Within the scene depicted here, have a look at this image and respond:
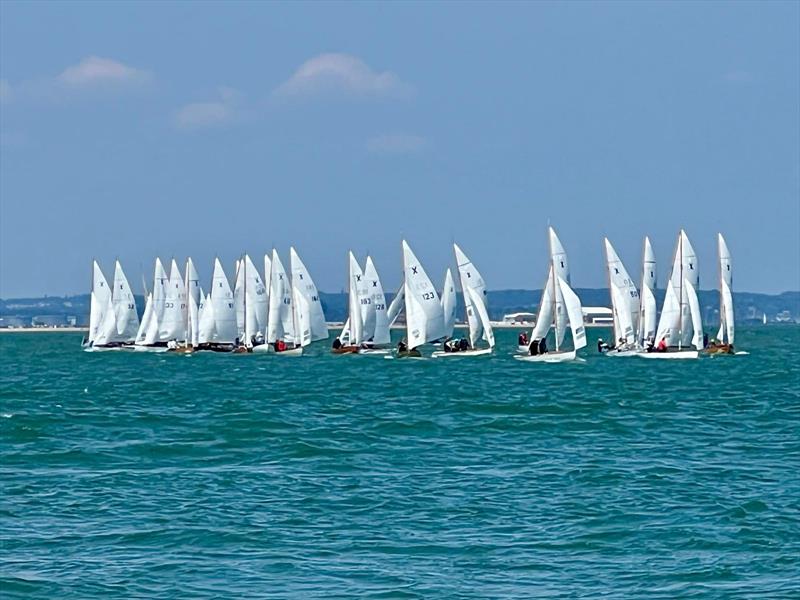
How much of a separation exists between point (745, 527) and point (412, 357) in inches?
2839

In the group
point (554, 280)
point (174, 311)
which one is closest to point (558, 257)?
point (554, 280)

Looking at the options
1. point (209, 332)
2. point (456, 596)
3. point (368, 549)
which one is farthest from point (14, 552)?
point (209, 332)

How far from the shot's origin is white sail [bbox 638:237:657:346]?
322 ft

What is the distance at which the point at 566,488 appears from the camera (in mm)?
28672

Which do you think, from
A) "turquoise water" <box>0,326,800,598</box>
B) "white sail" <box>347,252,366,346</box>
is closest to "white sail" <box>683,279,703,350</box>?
"white sail" <box>347,252,366,346</box>

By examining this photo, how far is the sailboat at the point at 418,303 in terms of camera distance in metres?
92.6

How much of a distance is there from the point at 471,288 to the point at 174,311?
1368 inches

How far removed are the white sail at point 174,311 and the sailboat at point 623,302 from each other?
1474 inches

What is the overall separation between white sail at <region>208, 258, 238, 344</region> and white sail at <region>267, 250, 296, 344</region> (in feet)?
10.4

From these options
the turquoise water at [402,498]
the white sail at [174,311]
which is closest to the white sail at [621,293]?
the white sail at [174,311]

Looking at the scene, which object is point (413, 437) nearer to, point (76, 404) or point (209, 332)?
point (76, 404)

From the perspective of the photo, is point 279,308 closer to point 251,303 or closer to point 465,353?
point 251,303

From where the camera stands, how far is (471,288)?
95062mm

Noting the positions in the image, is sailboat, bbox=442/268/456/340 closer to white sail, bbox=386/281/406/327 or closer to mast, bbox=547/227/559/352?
white sail, bbox=386/281/406/327
